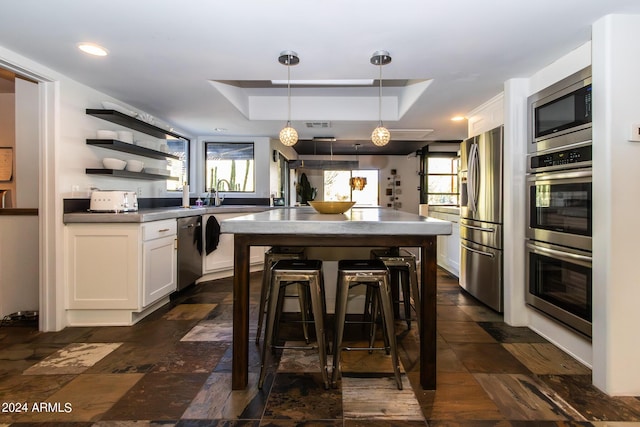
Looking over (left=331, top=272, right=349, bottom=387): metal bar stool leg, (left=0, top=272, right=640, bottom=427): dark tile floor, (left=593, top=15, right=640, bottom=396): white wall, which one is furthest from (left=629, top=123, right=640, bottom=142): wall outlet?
(left=331, top=272, right=349, bottom=387): metal bar stool leg

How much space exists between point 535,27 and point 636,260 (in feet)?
4.85

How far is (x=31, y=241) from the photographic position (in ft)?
9.62

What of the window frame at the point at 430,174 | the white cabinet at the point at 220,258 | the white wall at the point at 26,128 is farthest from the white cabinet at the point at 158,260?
the window frame at the point at 430,174

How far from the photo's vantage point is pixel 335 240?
71.1 inches

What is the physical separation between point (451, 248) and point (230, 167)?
360 cm

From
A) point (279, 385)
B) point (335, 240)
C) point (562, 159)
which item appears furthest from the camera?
point (562, 159)

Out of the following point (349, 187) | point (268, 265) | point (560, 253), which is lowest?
point (268, 265)

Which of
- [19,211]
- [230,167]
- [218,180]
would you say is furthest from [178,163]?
[19,211]

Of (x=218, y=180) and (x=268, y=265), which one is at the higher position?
(x=218, y=180)

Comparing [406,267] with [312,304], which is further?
[406,267]

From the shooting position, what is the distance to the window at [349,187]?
28.1ft

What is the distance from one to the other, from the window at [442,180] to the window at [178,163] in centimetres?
518

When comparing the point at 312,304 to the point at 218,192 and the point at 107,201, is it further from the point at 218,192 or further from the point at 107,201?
the point at 218,192

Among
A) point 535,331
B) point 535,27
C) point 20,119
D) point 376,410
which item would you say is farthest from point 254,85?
point 535,331
